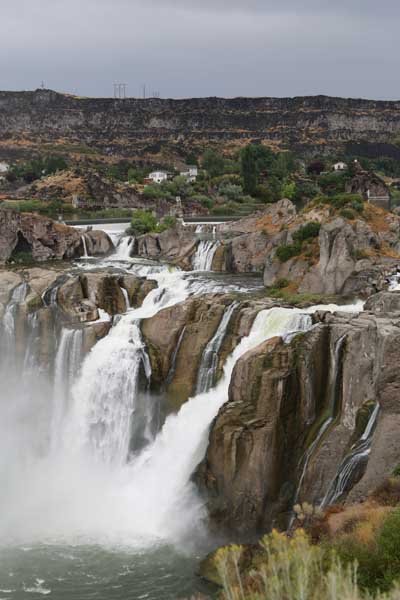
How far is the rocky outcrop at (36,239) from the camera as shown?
1921 inches

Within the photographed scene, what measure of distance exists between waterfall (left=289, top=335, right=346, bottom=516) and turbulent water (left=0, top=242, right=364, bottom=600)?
8.87ft

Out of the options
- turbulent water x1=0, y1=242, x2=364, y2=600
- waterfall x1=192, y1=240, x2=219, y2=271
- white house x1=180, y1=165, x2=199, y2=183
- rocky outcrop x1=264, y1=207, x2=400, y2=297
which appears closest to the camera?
turbulent water x1=0, y1=242, x2=364, y2=600

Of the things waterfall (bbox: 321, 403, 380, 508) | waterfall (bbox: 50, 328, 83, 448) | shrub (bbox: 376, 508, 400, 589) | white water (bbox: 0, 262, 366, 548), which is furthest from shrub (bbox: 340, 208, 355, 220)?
shrub (bbox: 376, 508, 400, 589)

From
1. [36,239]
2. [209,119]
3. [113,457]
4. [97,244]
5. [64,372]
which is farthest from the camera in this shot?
[209,119]

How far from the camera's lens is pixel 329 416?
2234 centimetres

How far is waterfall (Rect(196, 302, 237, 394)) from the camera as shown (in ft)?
90.3

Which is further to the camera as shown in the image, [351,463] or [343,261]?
[343,261]

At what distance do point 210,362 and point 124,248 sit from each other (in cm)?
2600

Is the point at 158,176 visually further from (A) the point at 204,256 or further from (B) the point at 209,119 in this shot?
(B) the point at 209,119

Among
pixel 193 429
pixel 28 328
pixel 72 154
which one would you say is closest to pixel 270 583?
pixel 193 429

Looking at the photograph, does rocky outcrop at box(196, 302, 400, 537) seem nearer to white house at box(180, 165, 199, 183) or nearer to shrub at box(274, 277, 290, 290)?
shrub at box(274, 277, 290, 290)

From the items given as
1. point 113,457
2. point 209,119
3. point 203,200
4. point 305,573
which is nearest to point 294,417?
point 113,457

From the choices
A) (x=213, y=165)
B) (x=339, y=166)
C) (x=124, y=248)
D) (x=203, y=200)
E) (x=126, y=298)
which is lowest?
(x=126, y=298)

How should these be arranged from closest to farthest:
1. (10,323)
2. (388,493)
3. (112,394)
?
(388,493) < (112,394) < (10,323)
